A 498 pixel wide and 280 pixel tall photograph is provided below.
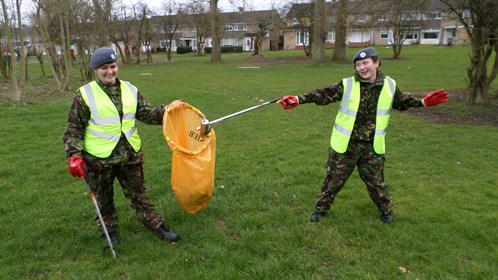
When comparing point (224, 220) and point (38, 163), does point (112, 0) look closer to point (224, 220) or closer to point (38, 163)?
point (38, 163)

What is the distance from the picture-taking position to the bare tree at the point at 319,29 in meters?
26.7

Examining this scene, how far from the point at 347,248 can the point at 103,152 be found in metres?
2.43

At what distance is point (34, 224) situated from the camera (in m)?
4.25

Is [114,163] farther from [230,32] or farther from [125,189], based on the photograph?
[230,32]

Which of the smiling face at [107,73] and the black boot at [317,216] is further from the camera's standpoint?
the black boot at [317,216]

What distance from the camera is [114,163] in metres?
3.60

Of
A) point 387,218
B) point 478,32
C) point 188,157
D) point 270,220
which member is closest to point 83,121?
point 188,157

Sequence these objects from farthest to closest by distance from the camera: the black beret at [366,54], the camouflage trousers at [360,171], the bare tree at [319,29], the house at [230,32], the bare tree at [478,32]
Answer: the house at [230,32] → the bare tree at [319,29] → the bare tree at [478,32] → the camouflage trousers at [360,171] → the black beret at [366,54]

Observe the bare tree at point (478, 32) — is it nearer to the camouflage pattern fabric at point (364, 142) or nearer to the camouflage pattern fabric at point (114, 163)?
the camouflage pattern fabric at point (364, 142)

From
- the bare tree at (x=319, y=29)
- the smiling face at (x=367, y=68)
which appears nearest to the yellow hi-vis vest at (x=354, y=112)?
the smiling face at (x=367, y=68)

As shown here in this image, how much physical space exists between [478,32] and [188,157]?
9806mm

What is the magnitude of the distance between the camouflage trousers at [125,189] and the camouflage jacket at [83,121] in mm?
135

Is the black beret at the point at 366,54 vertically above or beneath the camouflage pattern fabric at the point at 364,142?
above

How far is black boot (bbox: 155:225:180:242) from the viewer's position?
3918mm
